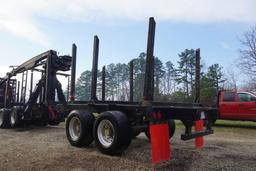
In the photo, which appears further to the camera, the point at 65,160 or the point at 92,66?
the point at 92,66

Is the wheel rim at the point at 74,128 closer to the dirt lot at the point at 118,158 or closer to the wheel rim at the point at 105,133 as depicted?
the dirt lot at the point at 118,158

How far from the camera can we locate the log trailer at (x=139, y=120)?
232 inches

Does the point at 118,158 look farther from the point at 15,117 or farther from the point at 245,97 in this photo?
the point at 245,97

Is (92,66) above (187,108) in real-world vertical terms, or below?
above

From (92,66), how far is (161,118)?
8.17ft

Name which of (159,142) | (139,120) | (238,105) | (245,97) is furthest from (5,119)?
(245,97)

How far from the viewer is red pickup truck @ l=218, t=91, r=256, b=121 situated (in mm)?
14070

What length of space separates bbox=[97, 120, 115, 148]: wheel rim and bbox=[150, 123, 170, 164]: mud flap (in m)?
1.09

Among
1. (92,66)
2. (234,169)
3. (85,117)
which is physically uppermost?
(92,66)

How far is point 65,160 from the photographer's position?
19.8ft

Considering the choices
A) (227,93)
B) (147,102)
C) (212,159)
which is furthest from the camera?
(227,93)

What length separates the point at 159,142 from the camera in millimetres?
5820

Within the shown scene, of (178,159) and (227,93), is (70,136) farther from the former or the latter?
(227,93)

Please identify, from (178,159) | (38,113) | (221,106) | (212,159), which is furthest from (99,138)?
(221,106)
